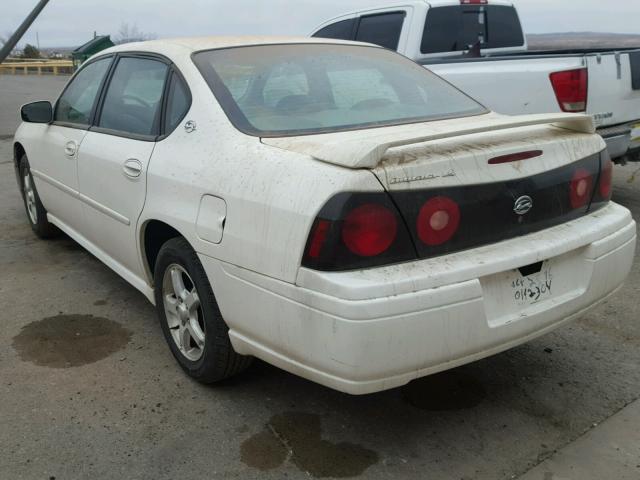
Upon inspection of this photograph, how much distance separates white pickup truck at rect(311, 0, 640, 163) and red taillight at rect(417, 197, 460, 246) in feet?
10.7

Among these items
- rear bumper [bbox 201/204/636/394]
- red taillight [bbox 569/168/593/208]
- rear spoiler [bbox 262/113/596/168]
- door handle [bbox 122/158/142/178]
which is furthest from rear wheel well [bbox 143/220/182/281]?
red taillight [bbox 569/168/593/208]

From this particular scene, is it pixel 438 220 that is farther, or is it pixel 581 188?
pixel 581 188

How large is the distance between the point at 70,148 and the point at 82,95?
0.44 meters

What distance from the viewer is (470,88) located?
5668 millimetres

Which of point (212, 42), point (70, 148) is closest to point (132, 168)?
point (212, 42)

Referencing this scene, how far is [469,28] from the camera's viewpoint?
7168 millimetres

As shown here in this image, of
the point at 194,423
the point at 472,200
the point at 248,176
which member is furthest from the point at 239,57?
the point at 194,423

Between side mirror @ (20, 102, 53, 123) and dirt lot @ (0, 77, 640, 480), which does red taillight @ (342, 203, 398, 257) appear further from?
side mirror @ (20, 102, 53, 123)

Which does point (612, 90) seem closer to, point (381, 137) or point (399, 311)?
point (381, 137)

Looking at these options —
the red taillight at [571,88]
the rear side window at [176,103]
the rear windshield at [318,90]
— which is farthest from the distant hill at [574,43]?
the rear side window at [176,103]

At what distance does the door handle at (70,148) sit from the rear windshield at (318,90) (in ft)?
3.97

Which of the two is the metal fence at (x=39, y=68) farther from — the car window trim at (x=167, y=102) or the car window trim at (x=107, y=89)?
the car window trim at (x=167, y=102)

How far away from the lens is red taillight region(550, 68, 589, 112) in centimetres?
500

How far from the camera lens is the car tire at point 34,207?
5.14 metres
